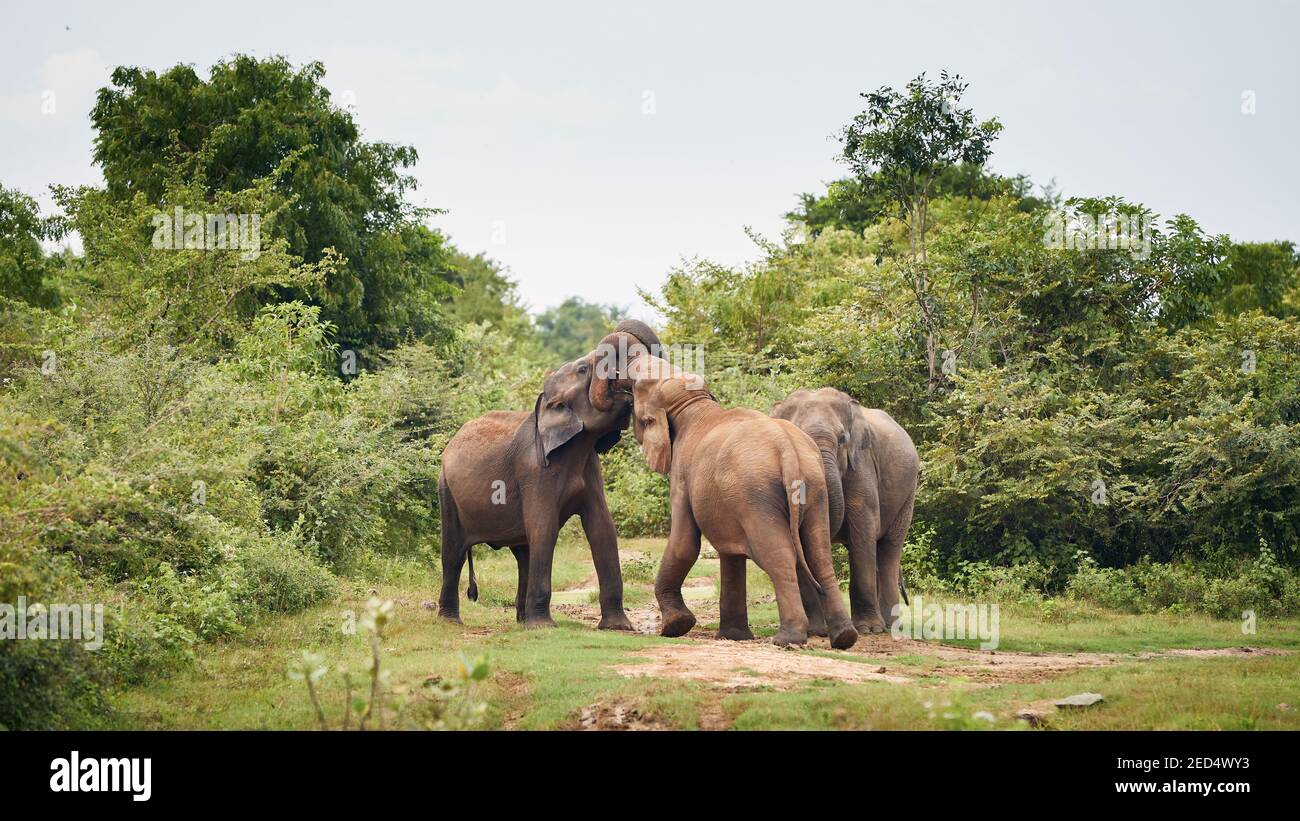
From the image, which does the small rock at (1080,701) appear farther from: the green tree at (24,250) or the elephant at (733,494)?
the green tree at (24,250)

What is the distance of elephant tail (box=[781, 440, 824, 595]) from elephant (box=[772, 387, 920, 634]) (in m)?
1.36

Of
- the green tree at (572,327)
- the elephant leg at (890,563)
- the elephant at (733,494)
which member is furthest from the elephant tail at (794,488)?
the green tree at (572,327)

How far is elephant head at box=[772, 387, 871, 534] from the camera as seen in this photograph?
1466 centimetres

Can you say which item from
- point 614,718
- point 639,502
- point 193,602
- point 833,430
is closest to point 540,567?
point 833,430

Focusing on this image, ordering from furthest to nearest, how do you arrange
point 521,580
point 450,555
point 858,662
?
point 521,580
point 450,555
point 858,662

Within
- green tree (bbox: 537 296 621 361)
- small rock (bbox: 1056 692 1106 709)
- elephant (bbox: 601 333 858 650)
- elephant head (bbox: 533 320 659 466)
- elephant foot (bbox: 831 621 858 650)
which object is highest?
green tree (bbox: 537 296 621 361)

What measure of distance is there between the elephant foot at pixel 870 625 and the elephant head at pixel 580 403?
12.0ft

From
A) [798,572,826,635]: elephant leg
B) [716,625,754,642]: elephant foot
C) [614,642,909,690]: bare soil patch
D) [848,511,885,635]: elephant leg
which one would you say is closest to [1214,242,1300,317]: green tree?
[848,511,885,635]: elephant leg

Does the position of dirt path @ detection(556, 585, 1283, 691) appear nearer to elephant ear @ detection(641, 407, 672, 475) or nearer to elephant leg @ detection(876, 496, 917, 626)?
elephant leg @ detection(876, 496, 917, 626)

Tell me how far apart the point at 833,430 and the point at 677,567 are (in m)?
2.39

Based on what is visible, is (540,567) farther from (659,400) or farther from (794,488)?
(794,488)

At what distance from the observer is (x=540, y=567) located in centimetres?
1495

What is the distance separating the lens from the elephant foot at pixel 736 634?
14.1m

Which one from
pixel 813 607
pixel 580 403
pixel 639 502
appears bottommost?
pixel 813 607
